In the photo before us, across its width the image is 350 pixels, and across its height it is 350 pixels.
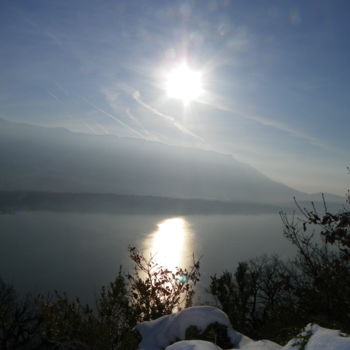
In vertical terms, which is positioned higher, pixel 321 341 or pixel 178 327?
pixel 321 341

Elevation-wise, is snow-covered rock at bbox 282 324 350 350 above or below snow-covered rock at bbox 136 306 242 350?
above

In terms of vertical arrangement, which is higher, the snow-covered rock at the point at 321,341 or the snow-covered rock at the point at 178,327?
the snow-covered rock at the point at 321,341

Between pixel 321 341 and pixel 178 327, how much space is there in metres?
6.87

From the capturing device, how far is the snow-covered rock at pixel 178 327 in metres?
8.84

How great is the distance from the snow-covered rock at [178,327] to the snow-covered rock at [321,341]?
5416 millimetres

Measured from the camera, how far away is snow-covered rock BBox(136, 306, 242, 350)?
8.84 m

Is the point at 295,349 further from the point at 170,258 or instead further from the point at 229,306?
the point at 170,258

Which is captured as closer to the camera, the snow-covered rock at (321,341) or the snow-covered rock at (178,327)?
the snow-covered rock at (321,341)

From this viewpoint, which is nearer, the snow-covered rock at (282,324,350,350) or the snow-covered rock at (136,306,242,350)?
the snow-covered rock at (282,324,350,350)

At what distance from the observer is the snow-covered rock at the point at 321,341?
280cm

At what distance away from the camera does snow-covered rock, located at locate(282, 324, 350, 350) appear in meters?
2.80

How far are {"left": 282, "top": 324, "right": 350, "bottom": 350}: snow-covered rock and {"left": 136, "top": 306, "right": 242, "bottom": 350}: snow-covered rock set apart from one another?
17.8 feet

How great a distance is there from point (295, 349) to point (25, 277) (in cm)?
14069

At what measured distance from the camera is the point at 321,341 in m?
Result: 3.18
